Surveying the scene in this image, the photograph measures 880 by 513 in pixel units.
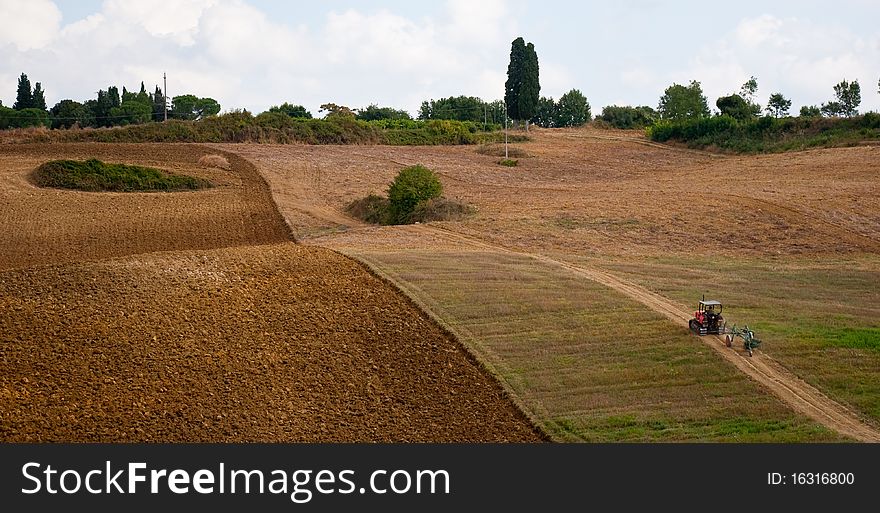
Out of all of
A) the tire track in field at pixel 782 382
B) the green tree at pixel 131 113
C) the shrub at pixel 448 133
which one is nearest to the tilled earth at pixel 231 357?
the tire track in field at pixel 782 382

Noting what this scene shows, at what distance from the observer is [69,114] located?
11394cm

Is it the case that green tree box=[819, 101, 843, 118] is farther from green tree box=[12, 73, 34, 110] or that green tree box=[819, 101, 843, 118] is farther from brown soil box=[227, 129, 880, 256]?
green tree box=[12, 73, 34, 110]

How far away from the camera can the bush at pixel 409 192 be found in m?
50.8

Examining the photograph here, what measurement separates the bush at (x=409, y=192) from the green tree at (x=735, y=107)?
68.6 m

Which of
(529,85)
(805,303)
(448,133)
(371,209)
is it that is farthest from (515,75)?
(805,303)

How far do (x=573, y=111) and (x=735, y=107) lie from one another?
40973 mm

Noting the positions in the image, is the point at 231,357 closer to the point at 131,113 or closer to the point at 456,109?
the point at 131,113

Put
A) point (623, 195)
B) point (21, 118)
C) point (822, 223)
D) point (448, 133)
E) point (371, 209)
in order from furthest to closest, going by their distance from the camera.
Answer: point (21, 118)
point (448, 133)
point (623, 195)
point (371, 209)
point (822, 223)

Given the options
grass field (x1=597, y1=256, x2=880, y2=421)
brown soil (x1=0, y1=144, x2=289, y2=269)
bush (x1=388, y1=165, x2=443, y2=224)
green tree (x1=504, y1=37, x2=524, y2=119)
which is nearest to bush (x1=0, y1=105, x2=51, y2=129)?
brown soil (x1=0, y1=144, x2=289, y2=269)

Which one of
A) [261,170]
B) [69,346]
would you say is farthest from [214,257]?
[261,170]

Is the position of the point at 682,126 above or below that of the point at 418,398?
above

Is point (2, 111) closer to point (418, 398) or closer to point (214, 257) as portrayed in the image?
point (214, 257)

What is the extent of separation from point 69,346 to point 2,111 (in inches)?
3582

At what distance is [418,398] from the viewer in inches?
962
